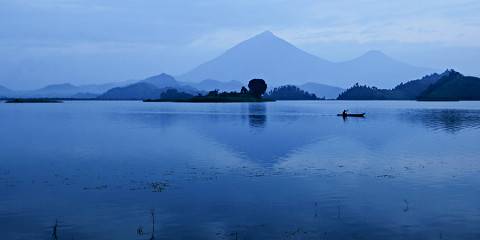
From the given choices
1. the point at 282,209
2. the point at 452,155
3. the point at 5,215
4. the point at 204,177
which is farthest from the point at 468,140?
the point at 5,215

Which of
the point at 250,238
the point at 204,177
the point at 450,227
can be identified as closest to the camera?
the point at 250,238

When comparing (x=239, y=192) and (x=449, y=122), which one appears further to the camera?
(x=449, y=122)

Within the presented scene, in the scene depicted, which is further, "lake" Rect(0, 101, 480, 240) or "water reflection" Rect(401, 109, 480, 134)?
"water reflection" Rect(401, 109, 480, 134)

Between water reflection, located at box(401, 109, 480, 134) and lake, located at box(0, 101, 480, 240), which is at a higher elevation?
water reflection, located at box(401, 109, 480, 134)

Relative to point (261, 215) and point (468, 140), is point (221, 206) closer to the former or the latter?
point (261, 215)

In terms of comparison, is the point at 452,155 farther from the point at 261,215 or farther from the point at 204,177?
the point at 261,215

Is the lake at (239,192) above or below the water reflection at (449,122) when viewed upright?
below

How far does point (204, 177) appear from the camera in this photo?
1657 inches

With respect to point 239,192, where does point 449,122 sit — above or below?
above

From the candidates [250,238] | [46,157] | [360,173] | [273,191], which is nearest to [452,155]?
[360,173]

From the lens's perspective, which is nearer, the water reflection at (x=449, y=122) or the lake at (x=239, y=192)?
the lake at (x=239, y=192)

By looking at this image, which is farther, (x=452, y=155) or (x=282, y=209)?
(x=452, y=155)

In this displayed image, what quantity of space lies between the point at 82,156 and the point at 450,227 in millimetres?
42587

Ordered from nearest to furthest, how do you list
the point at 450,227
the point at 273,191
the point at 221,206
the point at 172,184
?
the point at 450,227 < the point at 221,206 < the point at 273,191 < the point at 172,184
